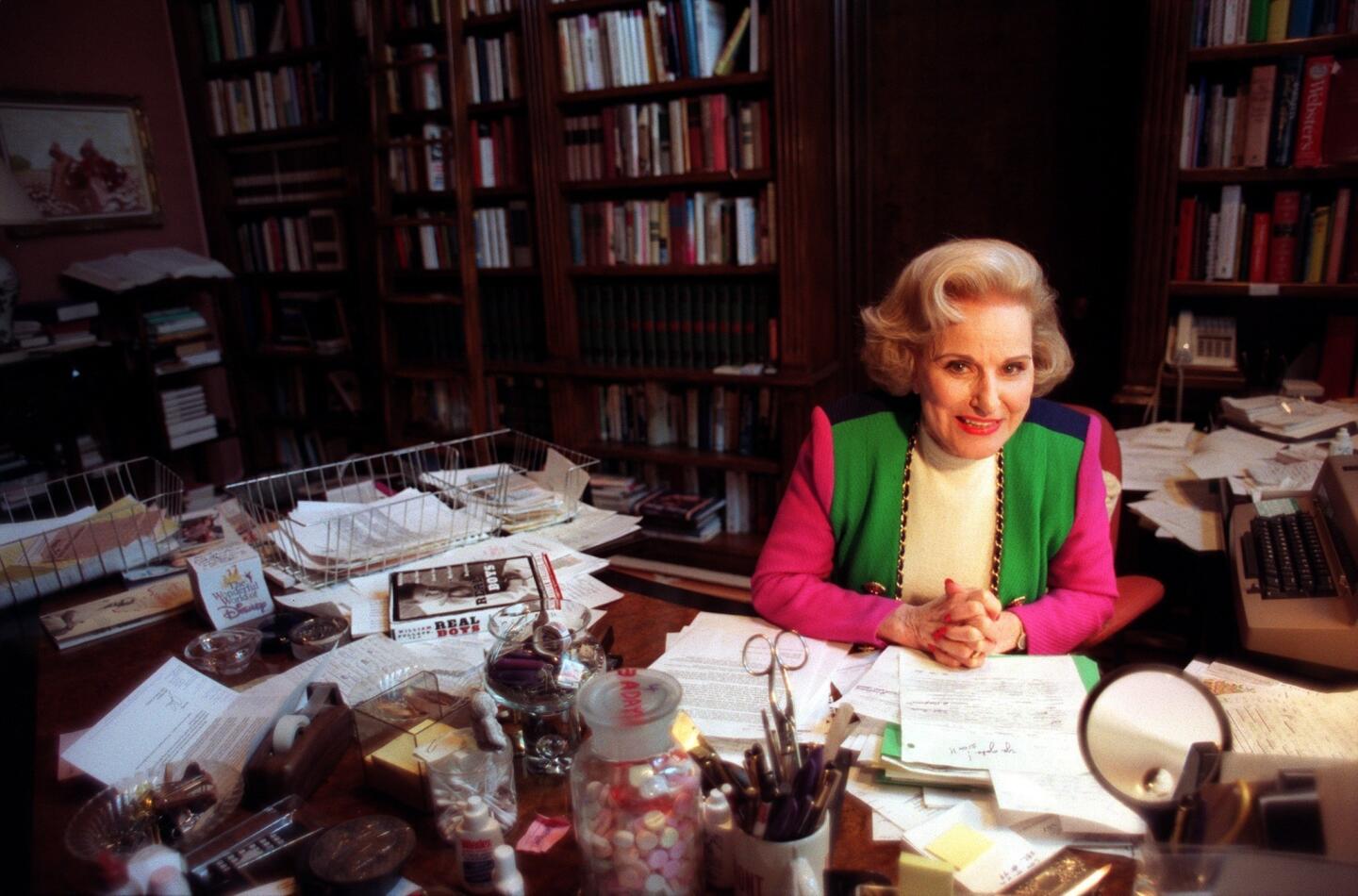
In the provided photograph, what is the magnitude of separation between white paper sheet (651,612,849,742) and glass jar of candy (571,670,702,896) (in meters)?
0.27

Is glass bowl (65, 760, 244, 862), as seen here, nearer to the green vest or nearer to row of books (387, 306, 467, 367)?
the green vest

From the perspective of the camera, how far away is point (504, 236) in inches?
136

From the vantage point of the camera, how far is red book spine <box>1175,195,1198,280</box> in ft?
8.39

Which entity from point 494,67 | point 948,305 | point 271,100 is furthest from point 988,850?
point 271,100

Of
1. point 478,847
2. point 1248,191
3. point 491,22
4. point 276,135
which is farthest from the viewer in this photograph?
point 276,135

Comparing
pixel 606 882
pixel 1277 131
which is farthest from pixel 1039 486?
pixel 1277 131

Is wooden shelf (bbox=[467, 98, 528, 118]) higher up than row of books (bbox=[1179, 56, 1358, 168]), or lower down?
higher up

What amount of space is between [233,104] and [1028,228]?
3.30 meters

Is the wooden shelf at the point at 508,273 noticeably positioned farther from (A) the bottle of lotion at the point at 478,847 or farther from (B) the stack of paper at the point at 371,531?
(A) the bottle of lotion at the point at 478,847

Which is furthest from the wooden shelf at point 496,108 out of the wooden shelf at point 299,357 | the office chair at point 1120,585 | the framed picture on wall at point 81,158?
the office chair at point 1120,585

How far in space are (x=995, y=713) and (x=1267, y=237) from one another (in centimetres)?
211

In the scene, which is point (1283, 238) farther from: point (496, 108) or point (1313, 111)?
point (496, 108)

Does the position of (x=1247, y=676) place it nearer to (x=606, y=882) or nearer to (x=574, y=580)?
(x=606, y=882)

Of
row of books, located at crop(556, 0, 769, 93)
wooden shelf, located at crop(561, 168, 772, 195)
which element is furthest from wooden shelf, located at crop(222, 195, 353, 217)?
row of books, located at crop(556, 0, 769, 93)
